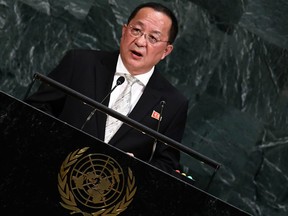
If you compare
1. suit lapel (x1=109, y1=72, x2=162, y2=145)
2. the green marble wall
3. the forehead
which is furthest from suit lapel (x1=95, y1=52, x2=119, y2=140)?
the green marble wall

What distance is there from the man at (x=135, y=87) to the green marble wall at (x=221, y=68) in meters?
1.44

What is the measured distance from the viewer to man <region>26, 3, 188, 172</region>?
346 cm

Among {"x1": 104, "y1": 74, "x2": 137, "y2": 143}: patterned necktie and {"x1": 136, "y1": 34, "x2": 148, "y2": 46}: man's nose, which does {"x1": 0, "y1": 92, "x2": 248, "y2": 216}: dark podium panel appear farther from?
{"x1": 136, "y1": 34, "x2": 148, "y2": 46}: man's nose

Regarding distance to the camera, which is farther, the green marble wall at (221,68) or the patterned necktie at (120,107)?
the green marble wall at (221,68)

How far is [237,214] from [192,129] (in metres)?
2.56

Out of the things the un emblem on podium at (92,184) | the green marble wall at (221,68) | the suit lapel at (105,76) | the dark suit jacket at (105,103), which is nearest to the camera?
the un emblem on podium at (92,184)

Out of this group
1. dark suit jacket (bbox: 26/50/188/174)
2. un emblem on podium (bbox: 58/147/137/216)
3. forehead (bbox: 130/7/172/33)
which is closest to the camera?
un emblem on podium (bbox: 58/147/137/216)

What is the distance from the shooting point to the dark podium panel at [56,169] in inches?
106

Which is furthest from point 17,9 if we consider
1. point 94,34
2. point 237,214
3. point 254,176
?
point 237,214

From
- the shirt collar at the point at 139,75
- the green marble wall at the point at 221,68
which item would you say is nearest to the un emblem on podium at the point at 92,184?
the shirt collar at the point at 139,75

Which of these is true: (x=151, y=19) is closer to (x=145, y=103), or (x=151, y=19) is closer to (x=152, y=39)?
(x=152, y=39)

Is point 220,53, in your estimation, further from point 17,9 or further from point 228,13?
point 17,9

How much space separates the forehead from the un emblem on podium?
1165mm

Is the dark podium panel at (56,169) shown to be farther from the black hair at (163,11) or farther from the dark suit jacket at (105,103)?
the black hair at (163,11)
